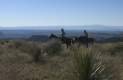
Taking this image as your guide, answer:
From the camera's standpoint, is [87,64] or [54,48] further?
[54,48]

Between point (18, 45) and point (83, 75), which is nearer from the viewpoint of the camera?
point (83, 75)

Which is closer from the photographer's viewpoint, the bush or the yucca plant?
the yucca plant

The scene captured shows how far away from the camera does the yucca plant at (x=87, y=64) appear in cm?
943

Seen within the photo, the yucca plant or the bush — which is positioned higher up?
the yucca plant

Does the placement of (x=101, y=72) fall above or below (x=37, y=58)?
above

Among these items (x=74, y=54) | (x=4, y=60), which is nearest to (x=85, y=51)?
(x=74, y=54)

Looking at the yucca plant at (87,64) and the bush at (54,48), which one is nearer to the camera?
the yucca plant at (87,64)

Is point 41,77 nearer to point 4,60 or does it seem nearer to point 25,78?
point 25,78

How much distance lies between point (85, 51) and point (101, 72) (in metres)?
0.80

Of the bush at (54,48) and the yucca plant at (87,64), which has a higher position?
the yucca plant at (87,64)

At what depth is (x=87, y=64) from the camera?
374 inches

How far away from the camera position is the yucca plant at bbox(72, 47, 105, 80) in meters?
9.43

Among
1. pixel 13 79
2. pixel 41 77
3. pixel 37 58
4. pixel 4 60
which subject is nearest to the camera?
pixel 13 79

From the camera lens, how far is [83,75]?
9711 millimetres
